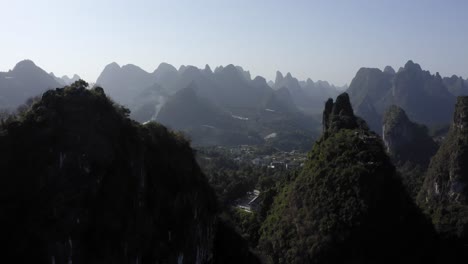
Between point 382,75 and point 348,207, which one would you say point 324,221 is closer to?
point 348,207

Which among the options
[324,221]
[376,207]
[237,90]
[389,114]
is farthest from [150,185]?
[237,90]

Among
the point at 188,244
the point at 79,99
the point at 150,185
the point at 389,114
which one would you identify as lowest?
the point at 188,244

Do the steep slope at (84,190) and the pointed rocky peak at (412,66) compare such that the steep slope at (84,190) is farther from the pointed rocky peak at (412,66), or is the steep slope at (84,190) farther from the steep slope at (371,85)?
the pointed rocky peak at (412,66)

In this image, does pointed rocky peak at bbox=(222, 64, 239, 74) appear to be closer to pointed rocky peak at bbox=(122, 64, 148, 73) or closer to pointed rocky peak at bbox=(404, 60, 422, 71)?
pointed rocky peak at bbox=(122, 64, 148, 73)

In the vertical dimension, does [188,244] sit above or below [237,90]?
below

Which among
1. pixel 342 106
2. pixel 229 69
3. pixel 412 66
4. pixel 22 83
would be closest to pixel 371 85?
pixel 412 66

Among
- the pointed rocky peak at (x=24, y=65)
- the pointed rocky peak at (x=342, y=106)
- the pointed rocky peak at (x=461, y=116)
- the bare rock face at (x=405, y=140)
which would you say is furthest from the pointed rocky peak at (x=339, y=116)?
the pointed rocky peak at (x=24, y=65)

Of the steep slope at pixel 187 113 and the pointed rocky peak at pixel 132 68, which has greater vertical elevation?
the pointed rocky peak at pixel 132 68
